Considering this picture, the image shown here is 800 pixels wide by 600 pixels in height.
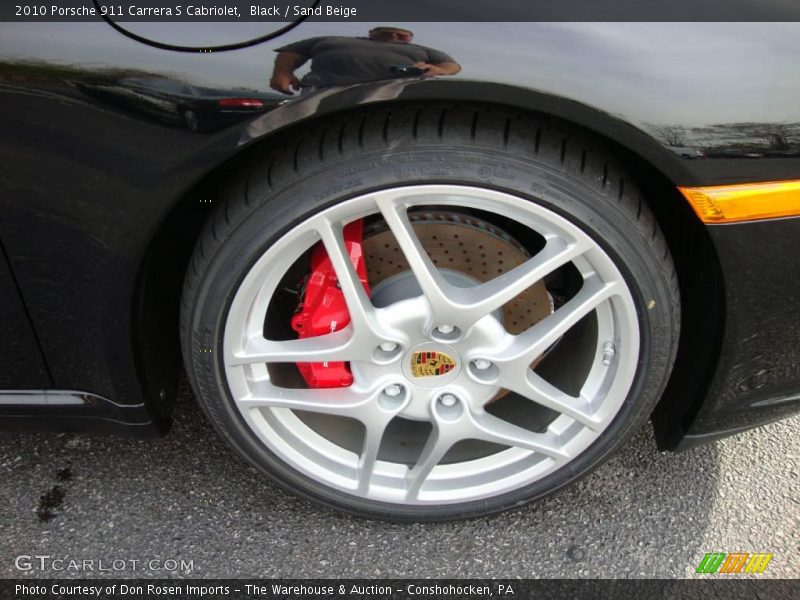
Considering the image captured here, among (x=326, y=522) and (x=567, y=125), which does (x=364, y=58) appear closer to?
(x=567, y=125)

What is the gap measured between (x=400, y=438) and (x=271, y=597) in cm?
47

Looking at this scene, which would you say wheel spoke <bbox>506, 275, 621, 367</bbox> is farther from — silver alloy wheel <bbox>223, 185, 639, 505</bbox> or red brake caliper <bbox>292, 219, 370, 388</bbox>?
red brake caliper <bbox>292, 219, 370, 388</bbox>

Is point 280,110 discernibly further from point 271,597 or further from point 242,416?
point 271,597

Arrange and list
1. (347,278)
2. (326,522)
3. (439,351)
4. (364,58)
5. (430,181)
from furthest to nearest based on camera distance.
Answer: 1. (326,522)
2. (439,351)
3. (347,278)
4. (430,181)
5. (364,58)

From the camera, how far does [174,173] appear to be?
1.21 m

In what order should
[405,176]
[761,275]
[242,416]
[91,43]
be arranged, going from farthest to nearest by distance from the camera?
[242,416], [761,275], [405,176], [91,43]

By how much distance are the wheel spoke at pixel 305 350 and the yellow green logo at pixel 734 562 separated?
0.97 metres

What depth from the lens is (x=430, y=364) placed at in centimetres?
150

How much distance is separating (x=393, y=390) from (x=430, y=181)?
20.2 inches

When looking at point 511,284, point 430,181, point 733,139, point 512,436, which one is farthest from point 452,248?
point 733,139

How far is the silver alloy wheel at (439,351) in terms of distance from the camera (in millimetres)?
1318

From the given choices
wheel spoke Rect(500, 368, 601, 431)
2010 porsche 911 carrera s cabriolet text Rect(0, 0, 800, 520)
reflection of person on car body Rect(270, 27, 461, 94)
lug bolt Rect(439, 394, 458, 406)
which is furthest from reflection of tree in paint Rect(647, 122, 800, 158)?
lug bolt Rect(439, 394, 458, 406)

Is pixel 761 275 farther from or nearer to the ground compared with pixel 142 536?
farther from the ground

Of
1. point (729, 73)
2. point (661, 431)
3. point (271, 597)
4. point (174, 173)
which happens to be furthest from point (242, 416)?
point (729, 73)
